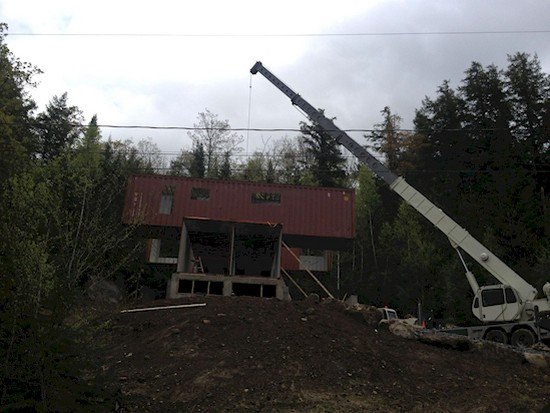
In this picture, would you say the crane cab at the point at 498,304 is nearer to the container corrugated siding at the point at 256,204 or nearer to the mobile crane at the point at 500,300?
the mobile crane at the point at 500,300

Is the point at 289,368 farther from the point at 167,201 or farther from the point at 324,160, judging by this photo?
the point at 324,160

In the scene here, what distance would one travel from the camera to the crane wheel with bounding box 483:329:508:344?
55.4ft

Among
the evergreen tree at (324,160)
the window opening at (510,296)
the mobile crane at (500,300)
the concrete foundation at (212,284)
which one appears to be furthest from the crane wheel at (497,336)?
the evergreen tree at (324,160)

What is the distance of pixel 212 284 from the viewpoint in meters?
19.6

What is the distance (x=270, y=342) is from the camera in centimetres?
1184

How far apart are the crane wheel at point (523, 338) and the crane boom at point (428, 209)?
40.3 inches

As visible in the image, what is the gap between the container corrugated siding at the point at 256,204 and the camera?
25375 mm

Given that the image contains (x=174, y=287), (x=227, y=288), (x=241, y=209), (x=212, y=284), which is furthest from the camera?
(x=241, y=209)

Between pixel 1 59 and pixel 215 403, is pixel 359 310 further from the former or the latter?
pixel 1 59

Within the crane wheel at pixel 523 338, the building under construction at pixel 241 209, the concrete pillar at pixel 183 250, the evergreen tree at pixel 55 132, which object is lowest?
the crane wheel at pixel 523 338

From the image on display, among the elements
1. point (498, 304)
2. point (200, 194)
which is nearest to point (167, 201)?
point (200, 194)

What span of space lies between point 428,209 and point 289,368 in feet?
31.6

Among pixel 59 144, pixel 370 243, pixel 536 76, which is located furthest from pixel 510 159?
pixel 59 144

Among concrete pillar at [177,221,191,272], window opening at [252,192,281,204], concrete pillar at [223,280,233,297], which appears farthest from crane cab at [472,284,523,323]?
window opening at [252,192,281,204]
